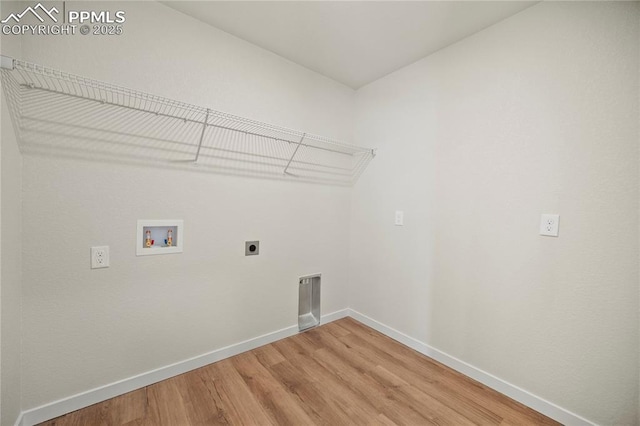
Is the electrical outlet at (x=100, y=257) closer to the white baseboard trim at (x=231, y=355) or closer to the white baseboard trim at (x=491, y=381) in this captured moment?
the white baseboard trim at (x=231, y=355)

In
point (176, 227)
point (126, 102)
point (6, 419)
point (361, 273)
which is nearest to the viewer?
point (6, 419)

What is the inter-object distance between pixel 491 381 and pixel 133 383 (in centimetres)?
224

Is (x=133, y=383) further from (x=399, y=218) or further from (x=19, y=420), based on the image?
(x=399, y=218)

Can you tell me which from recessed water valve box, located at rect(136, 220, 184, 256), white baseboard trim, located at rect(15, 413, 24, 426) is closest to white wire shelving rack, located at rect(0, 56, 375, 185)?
recessed water valve box, located at rect(136, 220, 184, 256)

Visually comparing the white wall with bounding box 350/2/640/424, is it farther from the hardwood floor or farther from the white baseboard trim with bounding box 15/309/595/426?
the hardwood floor

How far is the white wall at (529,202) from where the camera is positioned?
1249mm

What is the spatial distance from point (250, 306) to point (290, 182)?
3.47ft

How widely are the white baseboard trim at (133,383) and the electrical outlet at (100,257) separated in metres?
0.70

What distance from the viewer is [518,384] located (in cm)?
155

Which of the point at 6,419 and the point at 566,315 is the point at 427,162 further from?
the point at 6,419

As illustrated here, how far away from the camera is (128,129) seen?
1.48 meters

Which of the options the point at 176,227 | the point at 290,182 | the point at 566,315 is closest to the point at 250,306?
the point at 176,227

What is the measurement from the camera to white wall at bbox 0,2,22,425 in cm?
107

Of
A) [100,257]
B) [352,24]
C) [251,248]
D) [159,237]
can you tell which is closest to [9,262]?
[100,257]
